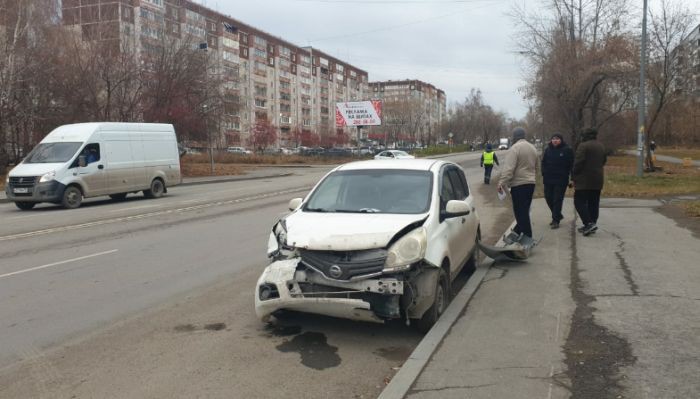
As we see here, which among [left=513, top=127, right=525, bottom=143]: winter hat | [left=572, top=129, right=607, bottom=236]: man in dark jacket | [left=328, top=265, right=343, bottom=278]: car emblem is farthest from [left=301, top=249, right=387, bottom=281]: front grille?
[left=572, top=129, right=607, bottom=236]: man in dark jacket

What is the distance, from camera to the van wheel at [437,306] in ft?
16.7

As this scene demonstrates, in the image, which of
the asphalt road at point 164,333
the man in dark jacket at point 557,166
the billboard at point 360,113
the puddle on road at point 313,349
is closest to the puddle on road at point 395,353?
the asphalt road at point 164,333

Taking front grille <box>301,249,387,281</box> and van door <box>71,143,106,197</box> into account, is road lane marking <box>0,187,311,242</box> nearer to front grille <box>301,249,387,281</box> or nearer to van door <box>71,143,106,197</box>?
van door <box>71,143,106,197</box>

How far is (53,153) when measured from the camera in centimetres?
1744

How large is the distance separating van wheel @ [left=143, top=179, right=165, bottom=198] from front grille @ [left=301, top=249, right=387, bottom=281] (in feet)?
53.6

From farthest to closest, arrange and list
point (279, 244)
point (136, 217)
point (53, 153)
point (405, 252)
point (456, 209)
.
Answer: point (53, 153) < point (136, 217) < point (456, 209) < point (279, 244) < point (405, 252)

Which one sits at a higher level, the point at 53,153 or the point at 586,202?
the point at 53,153

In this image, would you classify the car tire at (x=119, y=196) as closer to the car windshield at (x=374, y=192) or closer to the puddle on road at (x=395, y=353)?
the car windshield at (x=374, y=192)

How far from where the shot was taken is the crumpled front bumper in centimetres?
471

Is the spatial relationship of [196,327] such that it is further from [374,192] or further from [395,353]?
[374,192]

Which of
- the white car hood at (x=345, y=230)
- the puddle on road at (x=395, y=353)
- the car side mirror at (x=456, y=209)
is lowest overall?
the puddle on road at (x=395, y=353)

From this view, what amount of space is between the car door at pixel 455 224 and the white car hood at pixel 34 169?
13687 millimetres

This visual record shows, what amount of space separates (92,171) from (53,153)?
1.28 m

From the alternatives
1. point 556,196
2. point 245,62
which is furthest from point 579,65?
point 245,62
